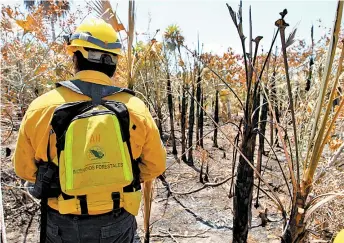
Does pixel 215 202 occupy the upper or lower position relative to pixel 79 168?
lower

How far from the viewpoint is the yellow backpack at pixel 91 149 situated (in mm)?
1569

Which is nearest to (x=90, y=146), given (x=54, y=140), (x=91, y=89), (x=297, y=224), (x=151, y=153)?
(x=54, y=140)

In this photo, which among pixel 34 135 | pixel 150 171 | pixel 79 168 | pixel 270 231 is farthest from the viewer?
pixel 270 231

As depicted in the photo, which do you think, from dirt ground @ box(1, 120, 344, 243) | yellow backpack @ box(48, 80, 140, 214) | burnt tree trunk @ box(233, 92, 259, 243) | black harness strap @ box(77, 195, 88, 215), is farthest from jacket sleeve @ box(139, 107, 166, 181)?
dirt ground @ box(1, 120, 344, 243)

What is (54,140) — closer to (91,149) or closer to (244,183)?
(91,149)

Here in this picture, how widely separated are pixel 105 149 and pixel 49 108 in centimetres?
38

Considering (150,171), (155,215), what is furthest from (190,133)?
(150,171)

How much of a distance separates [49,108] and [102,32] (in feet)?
1.81

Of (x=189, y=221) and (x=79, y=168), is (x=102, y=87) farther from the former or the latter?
(x=189, y=221)

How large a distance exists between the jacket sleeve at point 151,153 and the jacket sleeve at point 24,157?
0.65m

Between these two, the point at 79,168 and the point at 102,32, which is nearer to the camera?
the point at 79,168

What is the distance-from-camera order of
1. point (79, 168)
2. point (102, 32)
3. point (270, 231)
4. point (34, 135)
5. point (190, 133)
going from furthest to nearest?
point (190, 133), point (270, 231), point (102, 32), point (34, 135), point (79, 168)

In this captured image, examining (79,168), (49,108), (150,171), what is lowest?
(150,171)

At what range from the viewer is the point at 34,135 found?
1689 mm
